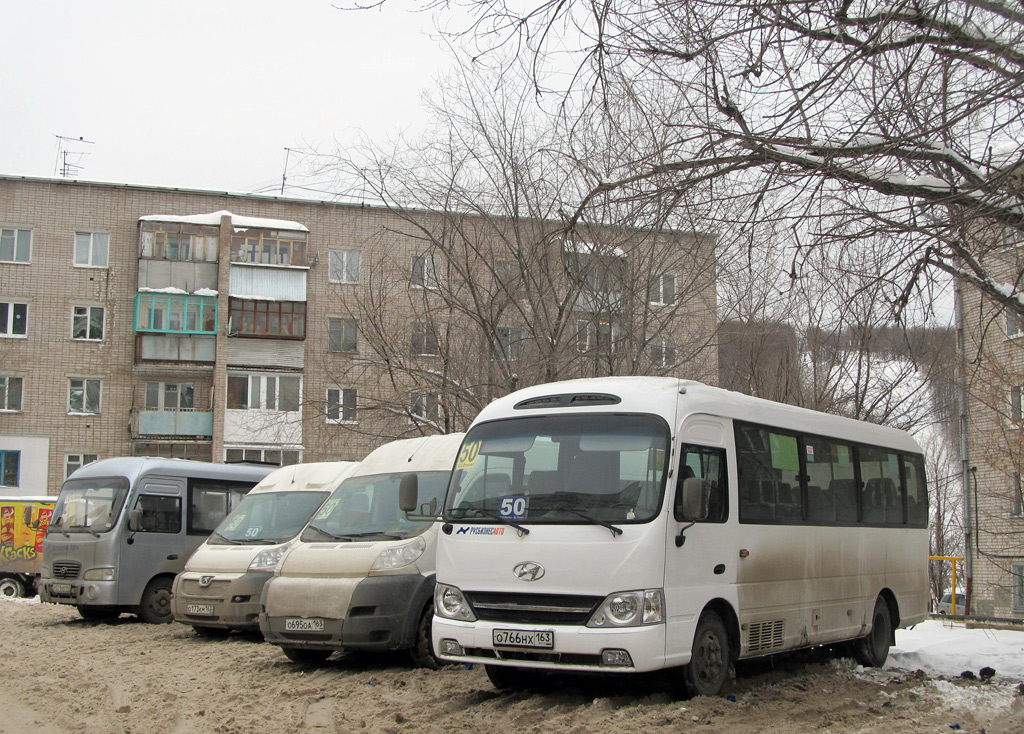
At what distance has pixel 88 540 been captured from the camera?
16.5m

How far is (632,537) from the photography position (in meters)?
8.04

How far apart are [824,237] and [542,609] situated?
11.7ft

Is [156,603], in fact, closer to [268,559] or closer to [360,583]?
[268,559]

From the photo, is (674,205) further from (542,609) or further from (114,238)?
(114,238)

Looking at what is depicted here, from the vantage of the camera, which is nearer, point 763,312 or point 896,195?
point 896,195

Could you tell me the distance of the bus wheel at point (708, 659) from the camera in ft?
27.3

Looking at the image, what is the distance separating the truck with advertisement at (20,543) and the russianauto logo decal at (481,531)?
65.9 feet

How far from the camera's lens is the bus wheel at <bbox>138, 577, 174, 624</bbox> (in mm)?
16578

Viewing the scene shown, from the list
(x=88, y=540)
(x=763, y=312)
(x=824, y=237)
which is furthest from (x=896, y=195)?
(x=88, y=540)

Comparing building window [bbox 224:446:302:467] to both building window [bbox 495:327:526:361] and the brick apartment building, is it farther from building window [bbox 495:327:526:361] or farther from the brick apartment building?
building window [bbox 495:327:526:361]

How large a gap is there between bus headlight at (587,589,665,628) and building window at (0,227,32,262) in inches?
1565

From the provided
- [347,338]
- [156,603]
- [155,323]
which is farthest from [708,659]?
[155,323]

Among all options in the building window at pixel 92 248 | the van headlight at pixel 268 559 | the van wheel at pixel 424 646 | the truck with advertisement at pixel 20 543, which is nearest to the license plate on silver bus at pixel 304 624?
the van wheel at pixel 424 646

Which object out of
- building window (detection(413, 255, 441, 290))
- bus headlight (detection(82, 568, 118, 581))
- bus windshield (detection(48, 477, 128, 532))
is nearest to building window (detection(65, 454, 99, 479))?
bus windshield (detection(48, 477, 128, 532))
